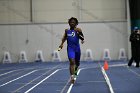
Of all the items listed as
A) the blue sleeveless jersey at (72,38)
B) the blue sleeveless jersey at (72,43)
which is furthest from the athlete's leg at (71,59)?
the blue sleeveless jersey at (72,38)

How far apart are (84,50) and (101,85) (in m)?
14.1

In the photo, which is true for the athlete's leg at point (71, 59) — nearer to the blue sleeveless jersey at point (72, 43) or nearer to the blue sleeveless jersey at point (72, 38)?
the blue sleeveless jersey at point (72, 43)

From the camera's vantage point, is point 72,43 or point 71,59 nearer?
point 71,59

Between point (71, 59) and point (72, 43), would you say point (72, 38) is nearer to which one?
point (72, 43)

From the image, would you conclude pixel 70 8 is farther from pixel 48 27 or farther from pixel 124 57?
pixel 124 57

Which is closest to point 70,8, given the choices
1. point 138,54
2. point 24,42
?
point 24,42

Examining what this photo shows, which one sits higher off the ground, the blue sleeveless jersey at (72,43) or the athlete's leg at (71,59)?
the blue sleeveless jersey at (72,43)

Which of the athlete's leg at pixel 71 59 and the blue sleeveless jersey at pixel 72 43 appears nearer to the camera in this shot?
the athlete's leg at pixel 71 59

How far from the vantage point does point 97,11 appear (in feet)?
81.3

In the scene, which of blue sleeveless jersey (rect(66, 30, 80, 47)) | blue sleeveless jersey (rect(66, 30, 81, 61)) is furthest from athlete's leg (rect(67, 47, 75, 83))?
blue sleeveless jersey (rect(66, 30, 80, 47))

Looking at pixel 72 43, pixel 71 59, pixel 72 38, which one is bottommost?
pixel 71 59

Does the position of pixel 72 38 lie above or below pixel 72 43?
above

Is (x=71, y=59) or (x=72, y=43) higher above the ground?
(x=72, y=43)

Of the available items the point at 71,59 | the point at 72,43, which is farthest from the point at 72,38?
the point at 71,59
